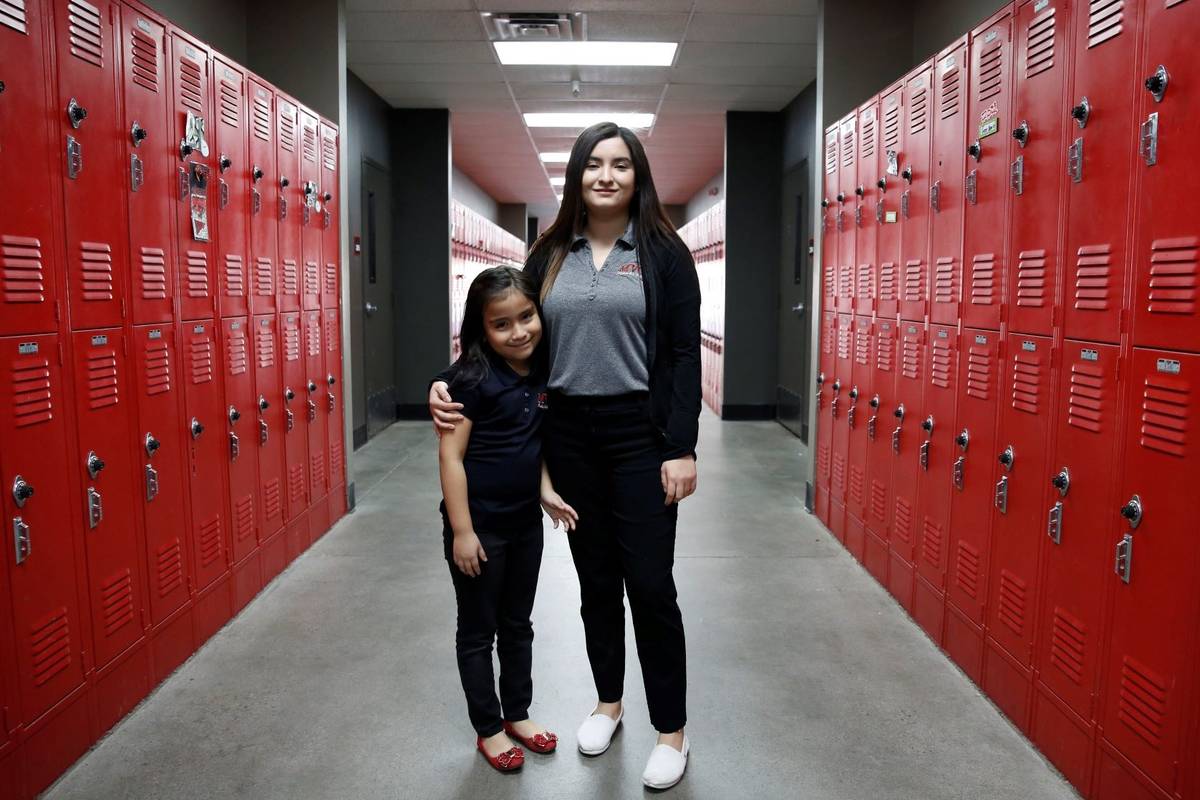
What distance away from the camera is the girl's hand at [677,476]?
197cm

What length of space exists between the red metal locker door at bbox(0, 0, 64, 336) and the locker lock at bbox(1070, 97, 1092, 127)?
7.99 feet

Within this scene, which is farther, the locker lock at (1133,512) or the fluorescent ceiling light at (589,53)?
the fluorescent ceiling light at (589,53)

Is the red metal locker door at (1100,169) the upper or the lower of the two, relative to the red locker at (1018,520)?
upper

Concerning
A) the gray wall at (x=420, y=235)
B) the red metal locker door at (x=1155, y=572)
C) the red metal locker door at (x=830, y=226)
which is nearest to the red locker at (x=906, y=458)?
the red metal locker door at (x=830, y=226)

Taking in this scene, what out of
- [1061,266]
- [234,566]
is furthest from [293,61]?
[1061,266]

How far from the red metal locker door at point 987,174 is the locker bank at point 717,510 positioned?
0.05 feet

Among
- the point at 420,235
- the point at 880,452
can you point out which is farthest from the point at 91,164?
the point at 420,235

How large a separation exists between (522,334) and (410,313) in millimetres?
6294

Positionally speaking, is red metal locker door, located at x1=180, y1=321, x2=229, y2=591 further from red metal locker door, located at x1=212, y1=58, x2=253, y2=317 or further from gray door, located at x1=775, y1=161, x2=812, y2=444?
gray door, located at x1=775, y1=161, x2=812, y2=444

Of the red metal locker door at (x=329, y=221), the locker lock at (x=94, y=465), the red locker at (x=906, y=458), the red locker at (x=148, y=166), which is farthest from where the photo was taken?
the red metal locker door at (x=329, y=221)

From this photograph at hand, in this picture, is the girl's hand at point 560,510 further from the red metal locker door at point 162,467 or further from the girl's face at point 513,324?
the red metal locker door at point 162,467

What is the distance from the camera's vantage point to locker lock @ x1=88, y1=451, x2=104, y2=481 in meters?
2.29

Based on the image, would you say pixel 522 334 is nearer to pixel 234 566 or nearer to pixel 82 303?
pixel 82 303

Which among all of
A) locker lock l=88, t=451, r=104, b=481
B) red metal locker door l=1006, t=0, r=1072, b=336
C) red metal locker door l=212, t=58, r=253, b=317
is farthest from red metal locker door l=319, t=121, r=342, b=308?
red metal locker door l=1006, t=0, r=1072, b=336
